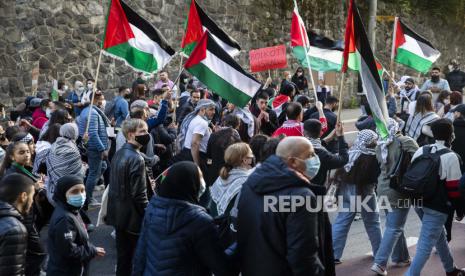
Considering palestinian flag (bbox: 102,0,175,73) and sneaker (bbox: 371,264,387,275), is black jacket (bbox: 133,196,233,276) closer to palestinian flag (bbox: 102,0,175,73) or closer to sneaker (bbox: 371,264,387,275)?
Result: sneaker (bbox: 371,264,387,275)

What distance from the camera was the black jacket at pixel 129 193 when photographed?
6.96 meters

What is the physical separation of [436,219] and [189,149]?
3.25m

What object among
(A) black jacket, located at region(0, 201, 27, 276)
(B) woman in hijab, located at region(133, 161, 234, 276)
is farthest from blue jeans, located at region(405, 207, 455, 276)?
(A) black jacket, located at region(0, 201, 27, 276)

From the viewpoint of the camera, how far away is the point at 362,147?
26.1 ft

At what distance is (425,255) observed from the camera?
284 inches

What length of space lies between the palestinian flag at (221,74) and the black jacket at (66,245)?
12.0 ft

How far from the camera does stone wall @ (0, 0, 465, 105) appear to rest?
16.7m

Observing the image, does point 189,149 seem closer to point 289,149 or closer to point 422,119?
point 422,119

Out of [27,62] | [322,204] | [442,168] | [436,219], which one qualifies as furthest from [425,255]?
[27,62]

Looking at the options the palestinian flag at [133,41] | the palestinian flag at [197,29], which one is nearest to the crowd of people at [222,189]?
the palestinian flag at [133,41]

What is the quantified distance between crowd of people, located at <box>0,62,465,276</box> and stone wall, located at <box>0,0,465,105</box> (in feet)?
16.4

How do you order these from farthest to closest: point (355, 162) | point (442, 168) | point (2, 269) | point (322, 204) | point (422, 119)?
point (422, 119)
point (355, 162)
point (442, 168)
point (2, 269)
point (322, 204)

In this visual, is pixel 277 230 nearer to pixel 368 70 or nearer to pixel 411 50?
pixel 368 70

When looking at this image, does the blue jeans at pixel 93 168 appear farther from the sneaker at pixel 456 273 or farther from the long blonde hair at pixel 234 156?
the sneaker at pixel 456 273
